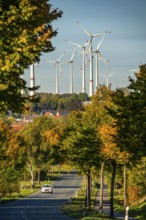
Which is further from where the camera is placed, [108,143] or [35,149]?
[35,149]

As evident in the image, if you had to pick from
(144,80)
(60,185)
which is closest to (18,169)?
(60,185)

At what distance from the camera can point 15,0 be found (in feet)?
77.7

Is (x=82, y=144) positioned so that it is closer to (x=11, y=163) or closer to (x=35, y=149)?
(x=11, y=163)

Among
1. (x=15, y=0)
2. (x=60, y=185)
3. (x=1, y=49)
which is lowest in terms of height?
(x=60, y=185)

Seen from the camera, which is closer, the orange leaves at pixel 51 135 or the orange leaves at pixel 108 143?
the orange leaves at pixel 108 143

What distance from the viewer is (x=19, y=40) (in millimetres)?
23453

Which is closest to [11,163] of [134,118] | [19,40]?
[134,118]

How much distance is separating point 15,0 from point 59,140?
147 ft

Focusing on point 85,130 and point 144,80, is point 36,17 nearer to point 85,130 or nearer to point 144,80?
point 144,80

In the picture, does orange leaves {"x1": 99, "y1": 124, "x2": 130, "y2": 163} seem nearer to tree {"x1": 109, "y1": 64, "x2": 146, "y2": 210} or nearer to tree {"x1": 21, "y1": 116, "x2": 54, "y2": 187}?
tree {"x1": 109, "y1": 64, "x2": 146, "y2": 210}

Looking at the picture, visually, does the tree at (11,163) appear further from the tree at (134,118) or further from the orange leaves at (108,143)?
the tree at (134,118)

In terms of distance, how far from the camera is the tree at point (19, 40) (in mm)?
23250

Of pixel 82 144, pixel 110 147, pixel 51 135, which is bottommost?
pixel 110 147

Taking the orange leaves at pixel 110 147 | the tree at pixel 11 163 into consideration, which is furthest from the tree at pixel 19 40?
the tree at pixel 11 163
